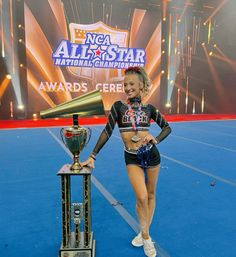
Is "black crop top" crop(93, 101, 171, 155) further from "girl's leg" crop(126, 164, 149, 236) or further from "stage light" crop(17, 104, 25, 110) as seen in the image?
"stage light" crop(17, 104, 25, 110)

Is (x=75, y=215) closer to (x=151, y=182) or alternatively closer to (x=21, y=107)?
(x=151, y=182)

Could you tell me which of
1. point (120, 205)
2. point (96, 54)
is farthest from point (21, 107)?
point (120, 205)

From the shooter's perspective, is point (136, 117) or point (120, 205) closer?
point (136, 117)

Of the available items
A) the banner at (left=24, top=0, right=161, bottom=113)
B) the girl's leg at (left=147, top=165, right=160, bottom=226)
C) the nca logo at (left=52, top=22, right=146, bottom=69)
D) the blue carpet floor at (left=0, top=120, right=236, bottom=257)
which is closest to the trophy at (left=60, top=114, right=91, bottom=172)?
the girl's leg at (left=147, top=165, right=160, bottom=226)

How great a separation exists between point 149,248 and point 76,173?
33.0 inches

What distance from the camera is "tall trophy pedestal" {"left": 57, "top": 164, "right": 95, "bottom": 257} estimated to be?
78.7 inches

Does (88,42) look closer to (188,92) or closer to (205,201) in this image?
(188,92)

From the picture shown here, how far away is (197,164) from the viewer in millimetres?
4852

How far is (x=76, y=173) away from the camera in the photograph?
6.41ft

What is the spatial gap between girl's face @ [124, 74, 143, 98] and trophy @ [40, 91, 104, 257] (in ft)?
0.78

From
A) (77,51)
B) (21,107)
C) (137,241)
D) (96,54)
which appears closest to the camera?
(137,241)

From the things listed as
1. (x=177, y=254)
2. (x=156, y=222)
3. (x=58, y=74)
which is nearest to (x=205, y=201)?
(x=156, y=222)

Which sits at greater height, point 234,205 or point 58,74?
point 58,74

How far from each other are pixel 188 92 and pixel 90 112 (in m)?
13.8
